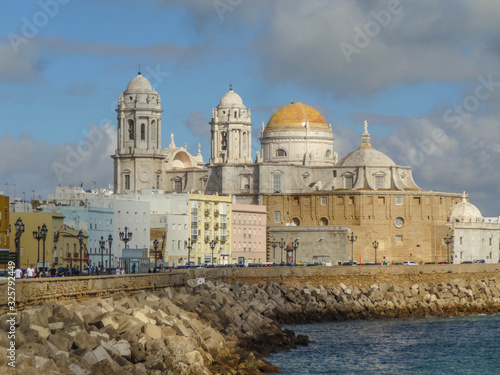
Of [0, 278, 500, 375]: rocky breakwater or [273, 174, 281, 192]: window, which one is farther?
[273, 174, 281, 192]: window

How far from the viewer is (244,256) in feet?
333

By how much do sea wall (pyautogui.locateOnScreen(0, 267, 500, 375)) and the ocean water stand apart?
4.65 ft

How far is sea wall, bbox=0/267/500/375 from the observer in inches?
1066

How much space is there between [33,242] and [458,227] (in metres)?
51.5

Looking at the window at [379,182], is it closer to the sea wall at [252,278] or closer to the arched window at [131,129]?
the arched window at [131,129]

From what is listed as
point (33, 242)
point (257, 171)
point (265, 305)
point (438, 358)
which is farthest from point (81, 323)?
point (257, 171)

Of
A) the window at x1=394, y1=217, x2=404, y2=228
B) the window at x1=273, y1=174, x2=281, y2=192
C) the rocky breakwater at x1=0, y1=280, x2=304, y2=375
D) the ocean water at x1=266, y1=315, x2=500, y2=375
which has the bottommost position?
the ocean water at x1=266, y1=315, x2=500, y2=375

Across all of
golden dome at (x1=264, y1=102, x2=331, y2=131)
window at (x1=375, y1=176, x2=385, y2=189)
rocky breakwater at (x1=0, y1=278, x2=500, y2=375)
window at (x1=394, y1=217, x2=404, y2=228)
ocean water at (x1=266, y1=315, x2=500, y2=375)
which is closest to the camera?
rocky breakwater at (x1=0, y1=278, x2=500, y2=375)

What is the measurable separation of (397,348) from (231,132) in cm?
6721

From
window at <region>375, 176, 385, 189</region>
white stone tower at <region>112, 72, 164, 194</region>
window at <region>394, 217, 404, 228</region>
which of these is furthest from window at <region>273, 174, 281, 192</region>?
white stone tower at <region>112, 72, 164, 194</region>

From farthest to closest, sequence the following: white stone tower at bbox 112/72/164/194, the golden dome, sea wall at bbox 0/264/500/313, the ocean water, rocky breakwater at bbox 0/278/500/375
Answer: the golden dome < white stone tower at bbox 112/72/164/194 < the ocean water < sea wall at bbox 0/264/500/313 < rocky breakwater at bbox 0/278/500/375

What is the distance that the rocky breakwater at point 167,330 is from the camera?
27.1 metres

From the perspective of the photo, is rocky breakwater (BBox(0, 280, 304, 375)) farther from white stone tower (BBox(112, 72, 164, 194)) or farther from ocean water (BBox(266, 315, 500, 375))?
white stone tower (BBox(112, 72, 164, 194))

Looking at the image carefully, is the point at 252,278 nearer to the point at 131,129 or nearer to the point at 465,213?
the point at 131,129
